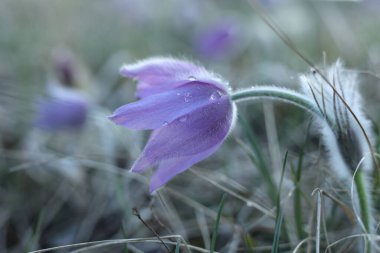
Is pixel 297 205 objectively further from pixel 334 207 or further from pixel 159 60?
pixel 159 60

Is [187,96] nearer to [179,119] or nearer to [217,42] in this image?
[179,119]

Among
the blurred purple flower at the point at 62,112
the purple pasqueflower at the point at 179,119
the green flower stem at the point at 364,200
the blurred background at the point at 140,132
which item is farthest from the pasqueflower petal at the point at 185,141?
the blurred purple flower at the point at 62,112

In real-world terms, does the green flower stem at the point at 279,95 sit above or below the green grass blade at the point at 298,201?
above

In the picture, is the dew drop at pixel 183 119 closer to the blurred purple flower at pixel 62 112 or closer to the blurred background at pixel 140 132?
the blurred background at pixel 140 132

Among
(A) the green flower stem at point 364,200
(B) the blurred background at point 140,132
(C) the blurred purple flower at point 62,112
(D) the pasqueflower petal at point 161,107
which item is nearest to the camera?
(D) the pasqueflower petal at point 161,107

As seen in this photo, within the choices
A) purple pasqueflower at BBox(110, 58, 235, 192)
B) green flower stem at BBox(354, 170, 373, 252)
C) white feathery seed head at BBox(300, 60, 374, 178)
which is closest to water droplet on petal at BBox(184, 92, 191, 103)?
purple pasqueflower at BBox(110, 58, 235, 192)

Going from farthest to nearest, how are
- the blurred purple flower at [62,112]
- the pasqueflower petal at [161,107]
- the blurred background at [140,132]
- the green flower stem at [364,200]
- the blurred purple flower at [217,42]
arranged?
1. the blurred purple flower at [217,42]
2. the blurred purple flower at [62,112]
3. the blurred background at [140,132]
4. the green flower stem at [364,200]
5. the pasqueflower petal at [161,107]

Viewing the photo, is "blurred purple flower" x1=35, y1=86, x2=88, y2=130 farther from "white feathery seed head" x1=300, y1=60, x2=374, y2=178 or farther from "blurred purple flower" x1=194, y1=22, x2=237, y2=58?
"white feathery seed head" x1=300, y1=60, x2=374, y2=178

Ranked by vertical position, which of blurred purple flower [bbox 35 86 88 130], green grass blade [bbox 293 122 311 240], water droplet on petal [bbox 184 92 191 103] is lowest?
green grass blade [bbox 293 122 311 240]
